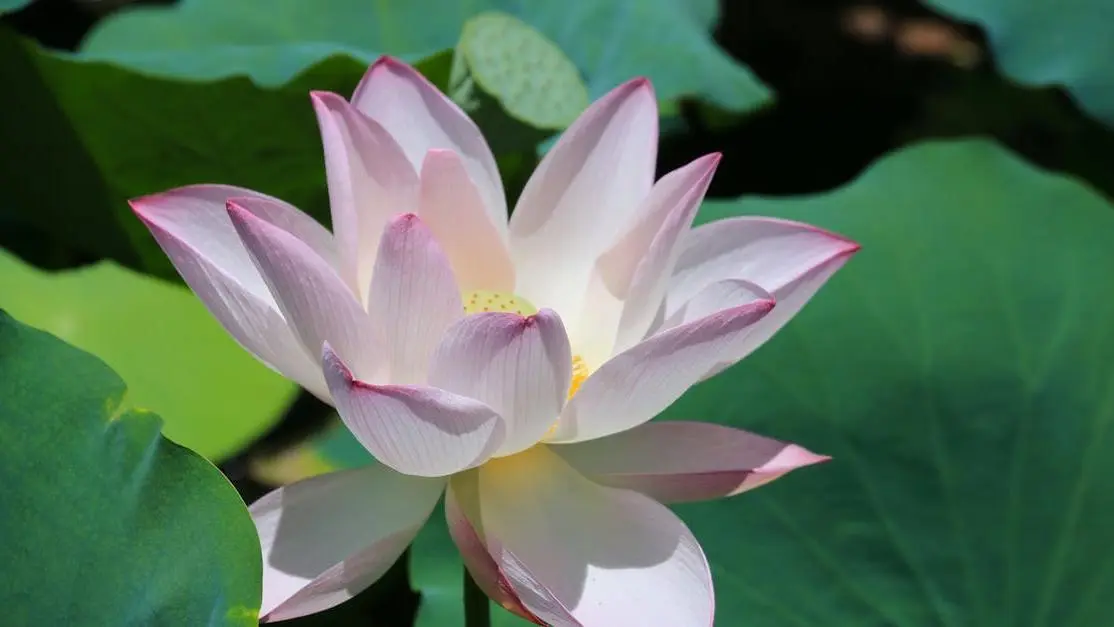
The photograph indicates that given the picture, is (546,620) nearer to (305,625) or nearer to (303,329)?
(303,329)

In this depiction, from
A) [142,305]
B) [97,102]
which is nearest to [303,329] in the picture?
[97,102]

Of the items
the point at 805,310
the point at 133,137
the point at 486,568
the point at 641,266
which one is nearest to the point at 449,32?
the point at 133,137

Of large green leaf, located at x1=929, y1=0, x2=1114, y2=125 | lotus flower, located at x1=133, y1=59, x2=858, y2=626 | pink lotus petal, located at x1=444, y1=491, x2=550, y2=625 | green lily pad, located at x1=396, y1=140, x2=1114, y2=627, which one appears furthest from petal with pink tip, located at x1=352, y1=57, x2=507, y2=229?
large green leaf, located at x1=929, y1=0, x2=1114, y2=125

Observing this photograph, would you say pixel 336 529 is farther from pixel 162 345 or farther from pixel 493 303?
pixel 162 345

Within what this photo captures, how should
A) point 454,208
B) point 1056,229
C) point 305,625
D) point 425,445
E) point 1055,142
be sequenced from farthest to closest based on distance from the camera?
point 1055,142 → point 305,625 → point 1056,229 → point 454,208 → point 425,445

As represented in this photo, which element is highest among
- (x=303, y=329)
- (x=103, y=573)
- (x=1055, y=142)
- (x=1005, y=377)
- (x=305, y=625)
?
(x=303, y=329)
